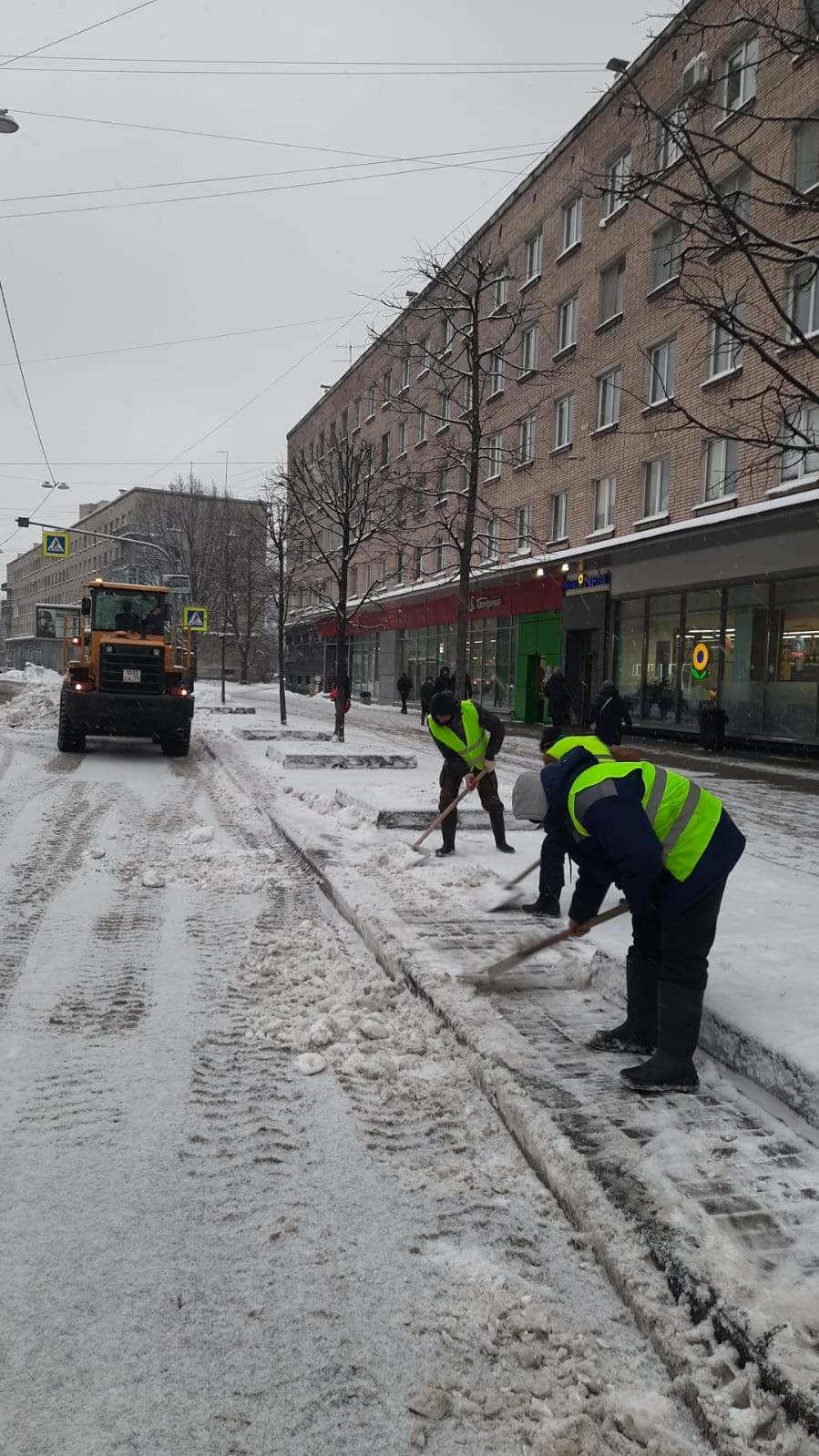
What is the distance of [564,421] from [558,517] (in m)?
2.47

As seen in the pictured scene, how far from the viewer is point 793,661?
17.9 metres

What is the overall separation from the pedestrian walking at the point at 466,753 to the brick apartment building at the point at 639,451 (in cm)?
616

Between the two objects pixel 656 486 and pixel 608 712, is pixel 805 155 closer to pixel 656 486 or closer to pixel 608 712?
pixel 656 486

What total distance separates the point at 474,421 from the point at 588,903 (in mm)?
10796

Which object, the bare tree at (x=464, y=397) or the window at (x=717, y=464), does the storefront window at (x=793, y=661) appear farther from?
the bare tree at (x=464, y=397)

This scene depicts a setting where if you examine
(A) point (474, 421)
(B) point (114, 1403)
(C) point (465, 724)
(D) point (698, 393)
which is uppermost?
(D) point (698, 393)

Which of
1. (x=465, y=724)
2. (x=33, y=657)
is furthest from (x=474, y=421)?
(x=33, y=657)

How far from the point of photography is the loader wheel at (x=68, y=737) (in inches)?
619

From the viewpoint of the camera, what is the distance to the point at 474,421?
13680mm

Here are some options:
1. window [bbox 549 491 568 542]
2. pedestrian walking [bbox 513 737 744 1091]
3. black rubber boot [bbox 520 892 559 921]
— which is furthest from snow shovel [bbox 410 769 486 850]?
window [bbox 549 491 568 542]

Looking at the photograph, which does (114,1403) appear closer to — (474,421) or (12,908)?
(12,908)

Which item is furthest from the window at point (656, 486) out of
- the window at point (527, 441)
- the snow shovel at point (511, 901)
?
the snow shovel at point (511, 901)

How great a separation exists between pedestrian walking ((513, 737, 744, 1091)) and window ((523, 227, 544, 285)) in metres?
25.5

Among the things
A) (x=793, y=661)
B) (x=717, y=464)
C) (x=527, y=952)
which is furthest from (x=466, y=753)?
(x=717, y=464)
